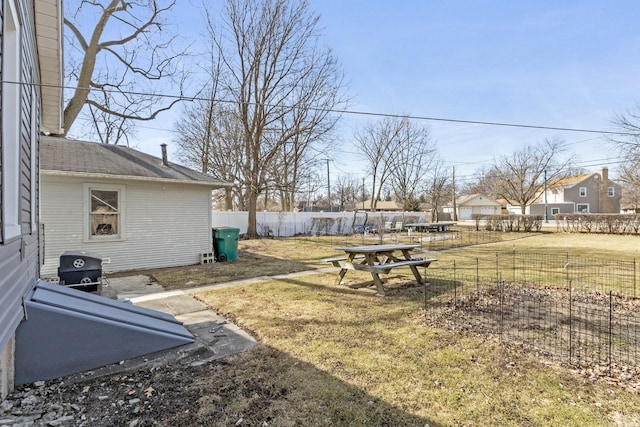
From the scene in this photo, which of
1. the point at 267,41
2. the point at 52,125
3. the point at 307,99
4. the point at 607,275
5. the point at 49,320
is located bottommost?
the point at 607,275

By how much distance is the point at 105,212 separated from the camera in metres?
8.26

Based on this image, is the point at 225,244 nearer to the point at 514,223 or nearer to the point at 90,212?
the point at 90,212

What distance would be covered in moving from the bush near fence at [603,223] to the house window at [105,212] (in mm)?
25862

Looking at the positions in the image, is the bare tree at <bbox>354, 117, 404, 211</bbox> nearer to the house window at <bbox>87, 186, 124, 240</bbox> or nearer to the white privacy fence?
the white privacy fence

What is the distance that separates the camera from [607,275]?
7863 mm

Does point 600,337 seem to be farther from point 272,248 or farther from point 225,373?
A: point 272,248

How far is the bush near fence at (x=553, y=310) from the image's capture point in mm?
3529

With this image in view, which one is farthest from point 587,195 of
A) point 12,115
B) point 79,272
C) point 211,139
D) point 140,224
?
point 12,115

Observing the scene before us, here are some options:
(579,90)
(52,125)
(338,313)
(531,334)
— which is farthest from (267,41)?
(531,334)

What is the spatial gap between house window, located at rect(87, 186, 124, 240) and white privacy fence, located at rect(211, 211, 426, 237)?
28.7 ft

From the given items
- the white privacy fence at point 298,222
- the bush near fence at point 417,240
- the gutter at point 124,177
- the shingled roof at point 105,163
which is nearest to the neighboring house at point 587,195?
the white privacy fence at point 298,222

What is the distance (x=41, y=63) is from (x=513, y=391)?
7.61m

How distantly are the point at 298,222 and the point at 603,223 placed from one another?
764 inches

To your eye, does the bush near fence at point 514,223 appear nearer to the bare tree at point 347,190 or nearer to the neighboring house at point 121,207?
the neighboring house at point 121,207
